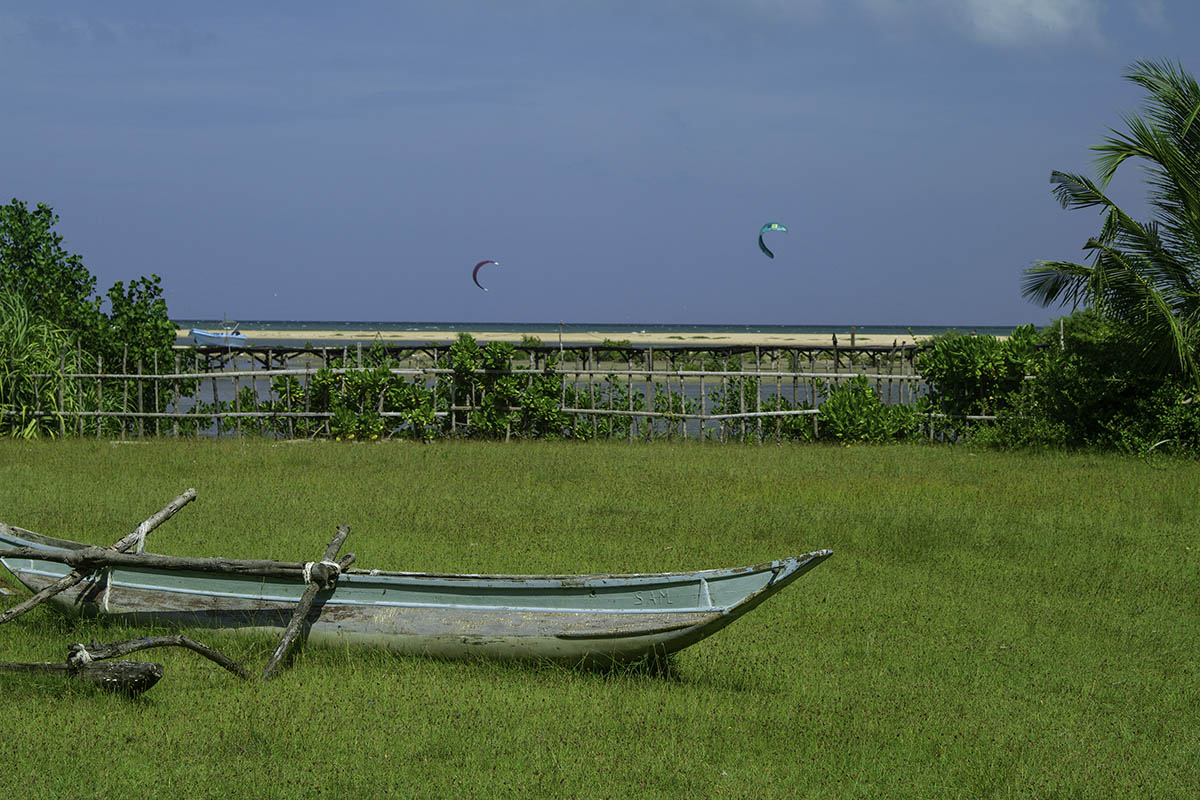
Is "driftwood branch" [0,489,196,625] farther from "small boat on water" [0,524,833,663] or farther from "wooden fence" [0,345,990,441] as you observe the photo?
"wooden fence" [0,345,990,441]

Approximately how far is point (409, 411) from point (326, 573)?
1048 centimetres

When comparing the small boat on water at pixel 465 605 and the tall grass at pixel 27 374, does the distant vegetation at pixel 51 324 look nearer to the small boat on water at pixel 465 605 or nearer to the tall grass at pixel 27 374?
the tall grass at pixel 27 374

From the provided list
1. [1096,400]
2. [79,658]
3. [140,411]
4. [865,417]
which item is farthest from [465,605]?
[140,411]

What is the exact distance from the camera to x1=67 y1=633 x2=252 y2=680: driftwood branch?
17.5 ft

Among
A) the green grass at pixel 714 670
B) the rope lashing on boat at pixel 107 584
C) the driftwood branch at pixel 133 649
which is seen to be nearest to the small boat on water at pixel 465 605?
the rope lashing on boat at pixel 107 584

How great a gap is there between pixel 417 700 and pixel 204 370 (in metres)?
13.0

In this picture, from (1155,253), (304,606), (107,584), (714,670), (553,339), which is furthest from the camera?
(553,339)

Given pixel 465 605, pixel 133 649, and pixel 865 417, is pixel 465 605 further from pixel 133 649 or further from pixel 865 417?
pixel 865 417

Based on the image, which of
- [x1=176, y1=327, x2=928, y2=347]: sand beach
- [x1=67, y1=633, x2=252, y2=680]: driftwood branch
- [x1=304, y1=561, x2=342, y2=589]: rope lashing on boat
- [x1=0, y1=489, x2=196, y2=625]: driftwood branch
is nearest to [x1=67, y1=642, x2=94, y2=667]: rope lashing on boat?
Answer: [x1=67, y1=633, x2=252, y2=680]: driftwood branch

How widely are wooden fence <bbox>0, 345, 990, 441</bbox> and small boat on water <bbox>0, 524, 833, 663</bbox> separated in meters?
9.84

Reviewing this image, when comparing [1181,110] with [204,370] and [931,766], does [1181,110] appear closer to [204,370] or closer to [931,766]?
[931,766]

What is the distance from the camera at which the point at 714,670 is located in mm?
6043

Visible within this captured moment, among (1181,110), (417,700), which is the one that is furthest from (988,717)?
(1181,110)

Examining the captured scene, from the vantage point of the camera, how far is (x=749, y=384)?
55.1ft
